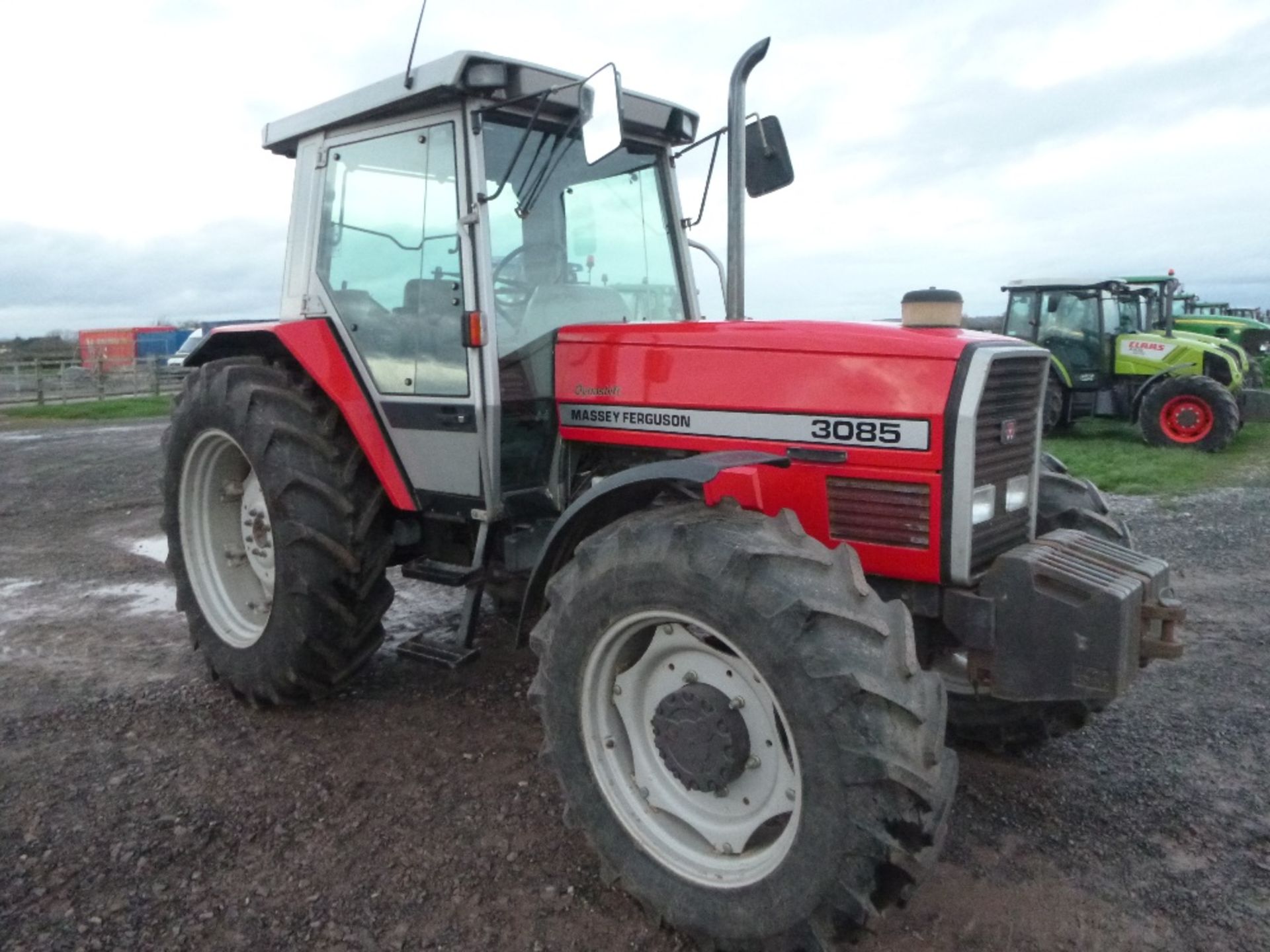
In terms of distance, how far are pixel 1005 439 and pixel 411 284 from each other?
2.22 m

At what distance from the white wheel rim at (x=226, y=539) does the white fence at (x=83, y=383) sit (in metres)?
20.8

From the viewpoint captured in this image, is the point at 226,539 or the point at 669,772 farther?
the point at 226,539

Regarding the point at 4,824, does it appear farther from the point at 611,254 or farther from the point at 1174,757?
the point at 1174,757

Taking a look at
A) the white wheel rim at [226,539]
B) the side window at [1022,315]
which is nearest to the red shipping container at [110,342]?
the side window at [1022,315]

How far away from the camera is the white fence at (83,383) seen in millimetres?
23484

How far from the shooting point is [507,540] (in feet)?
12.7

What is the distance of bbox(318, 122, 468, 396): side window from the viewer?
373 centimetres

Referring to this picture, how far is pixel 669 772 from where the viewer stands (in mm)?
2834

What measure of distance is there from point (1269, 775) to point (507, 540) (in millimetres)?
2882

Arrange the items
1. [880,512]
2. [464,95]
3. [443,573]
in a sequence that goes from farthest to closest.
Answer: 1. [443,573]
2. [464,95]
3. [880,512]

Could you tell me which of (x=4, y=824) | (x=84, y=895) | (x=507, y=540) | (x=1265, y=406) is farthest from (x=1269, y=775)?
(x=1265, y=406)

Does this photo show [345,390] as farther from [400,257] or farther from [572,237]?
[572,237]

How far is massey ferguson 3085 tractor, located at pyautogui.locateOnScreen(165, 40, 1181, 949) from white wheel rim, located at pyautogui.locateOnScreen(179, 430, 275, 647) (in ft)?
0.05

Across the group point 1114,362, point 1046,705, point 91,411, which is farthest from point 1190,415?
point 91,411
